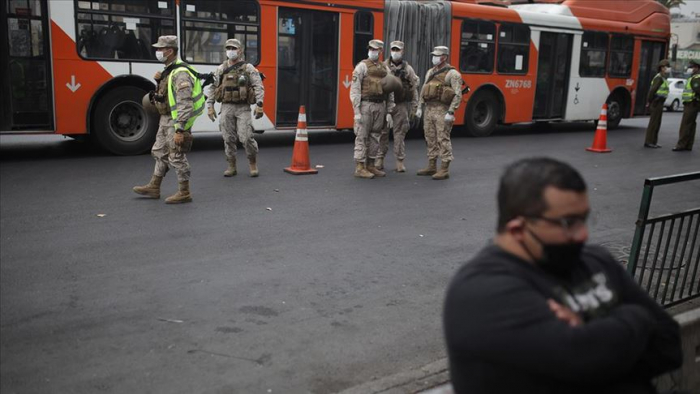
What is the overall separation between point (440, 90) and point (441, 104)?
229mm

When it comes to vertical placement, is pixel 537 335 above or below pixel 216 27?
below

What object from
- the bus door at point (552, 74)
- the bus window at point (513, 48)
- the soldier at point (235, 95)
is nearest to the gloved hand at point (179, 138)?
the soldier at point (235, 95)

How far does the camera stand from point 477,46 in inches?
648

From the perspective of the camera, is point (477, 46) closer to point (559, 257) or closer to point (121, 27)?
point (121, 27)

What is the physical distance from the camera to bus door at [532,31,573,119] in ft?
58.9

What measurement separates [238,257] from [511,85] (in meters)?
12.6

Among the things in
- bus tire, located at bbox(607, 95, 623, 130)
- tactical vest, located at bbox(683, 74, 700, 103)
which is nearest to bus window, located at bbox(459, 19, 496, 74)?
tactical vest, located at bbox(683, 74, 700, 103)

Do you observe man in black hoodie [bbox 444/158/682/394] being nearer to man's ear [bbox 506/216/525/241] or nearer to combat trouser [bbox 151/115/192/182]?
man's ear [bbox 506/216/525/241]

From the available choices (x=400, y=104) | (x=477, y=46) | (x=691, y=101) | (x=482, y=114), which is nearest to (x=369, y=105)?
(x=400, y=104)

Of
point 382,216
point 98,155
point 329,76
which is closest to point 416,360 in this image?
point 382,216

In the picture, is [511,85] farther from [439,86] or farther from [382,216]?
[382,216]

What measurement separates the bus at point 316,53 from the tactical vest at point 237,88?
1155 mm

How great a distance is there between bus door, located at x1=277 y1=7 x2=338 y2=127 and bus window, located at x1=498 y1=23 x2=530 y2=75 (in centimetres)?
483

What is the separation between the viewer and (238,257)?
6.21m
